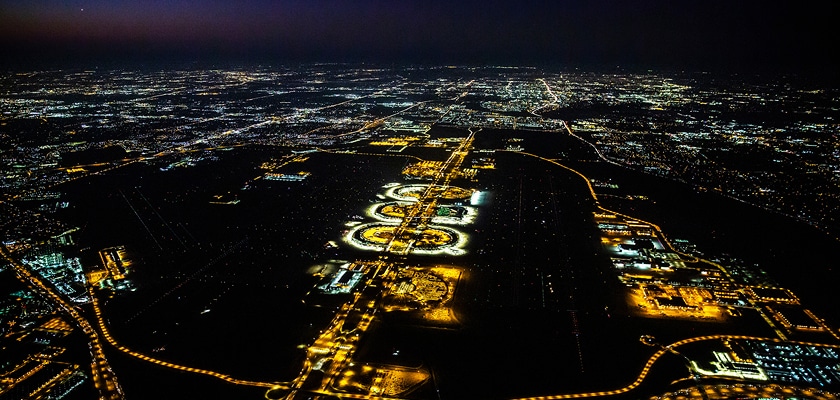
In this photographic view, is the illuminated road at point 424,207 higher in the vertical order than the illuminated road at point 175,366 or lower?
higher

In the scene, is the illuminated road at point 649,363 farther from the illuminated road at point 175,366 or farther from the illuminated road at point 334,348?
the illuminated road at point 175,366

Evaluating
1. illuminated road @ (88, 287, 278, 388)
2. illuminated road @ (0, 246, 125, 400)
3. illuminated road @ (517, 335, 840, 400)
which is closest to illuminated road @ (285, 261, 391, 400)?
illuminated road @ (88, 287, 278, 388)

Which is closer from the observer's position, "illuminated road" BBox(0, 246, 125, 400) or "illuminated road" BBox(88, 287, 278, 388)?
"illuminated road" BBox(0, 246, 125, 400)

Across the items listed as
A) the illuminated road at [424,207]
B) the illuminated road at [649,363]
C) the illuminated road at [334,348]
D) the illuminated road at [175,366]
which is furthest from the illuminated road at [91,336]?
the illuminated road at [649,363]

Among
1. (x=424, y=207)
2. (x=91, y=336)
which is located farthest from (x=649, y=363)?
(x=91, y=336)

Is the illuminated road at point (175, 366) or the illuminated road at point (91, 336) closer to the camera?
the illuminated road at point (91, 336)

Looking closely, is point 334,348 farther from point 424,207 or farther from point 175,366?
point 424,207

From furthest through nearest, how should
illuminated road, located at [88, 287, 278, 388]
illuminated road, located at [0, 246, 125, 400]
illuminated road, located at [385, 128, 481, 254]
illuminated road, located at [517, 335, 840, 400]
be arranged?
1. illuminated road, located at [385, 128, 481, 254]
2. illuminated road, located at [88, 287, 278, 388]
3. illuminated road, located at [0, 246, 125, 400]
4. illuminated road, located at [517, 335, 840, 400]

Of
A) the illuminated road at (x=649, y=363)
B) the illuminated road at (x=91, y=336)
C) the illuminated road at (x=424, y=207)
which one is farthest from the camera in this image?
the illuminated road at (x=424, y=207)

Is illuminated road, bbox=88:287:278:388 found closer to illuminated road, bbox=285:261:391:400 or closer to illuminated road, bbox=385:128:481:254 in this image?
illuminated road, bbox=285:261:391:400
